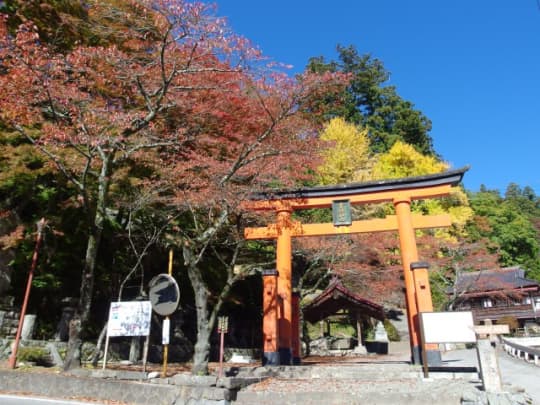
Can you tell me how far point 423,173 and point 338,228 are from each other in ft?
63.7

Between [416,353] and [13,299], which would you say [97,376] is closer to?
[13,299]

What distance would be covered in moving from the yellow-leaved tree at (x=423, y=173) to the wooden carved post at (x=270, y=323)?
1749 centimetres

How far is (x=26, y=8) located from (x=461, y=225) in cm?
2724

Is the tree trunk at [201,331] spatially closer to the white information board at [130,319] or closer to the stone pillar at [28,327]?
the white information board at [130,319]

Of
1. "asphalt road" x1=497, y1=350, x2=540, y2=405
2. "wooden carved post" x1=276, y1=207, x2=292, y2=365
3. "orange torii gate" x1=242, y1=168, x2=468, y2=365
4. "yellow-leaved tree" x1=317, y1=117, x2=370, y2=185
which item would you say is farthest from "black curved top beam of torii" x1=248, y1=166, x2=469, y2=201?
"yellow-leaved tree" x1=317, y1=117, x2=370, y2=185

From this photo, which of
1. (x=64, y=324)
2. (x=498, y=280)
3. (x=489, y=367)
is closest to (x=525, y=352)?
(x=489, y=367)

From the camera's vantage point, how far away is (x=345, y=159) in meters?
27.2

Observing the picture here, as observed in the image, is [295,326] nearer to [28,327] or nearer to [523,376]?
[523,376]

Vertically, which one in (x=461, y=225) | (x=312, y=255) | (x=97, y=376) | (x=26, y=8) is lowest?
(x=97, y=376)

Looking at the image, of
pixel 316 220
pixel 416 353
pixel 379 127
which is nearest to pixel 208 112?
pixel 416 353

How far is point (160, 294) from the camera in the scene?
8.27 m

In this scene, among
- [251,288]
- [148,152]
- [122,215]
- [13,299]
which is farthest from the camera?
[251,288]

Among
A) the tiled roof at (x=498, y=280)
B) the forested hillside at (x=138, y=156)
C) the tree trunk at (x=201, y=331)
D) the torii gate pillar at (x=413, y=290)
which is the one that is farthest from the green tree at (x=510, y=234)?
the tree trunk at (x=201, y=331)

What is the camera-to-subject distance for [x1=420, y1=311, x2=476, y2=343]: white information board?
7.70 meters
